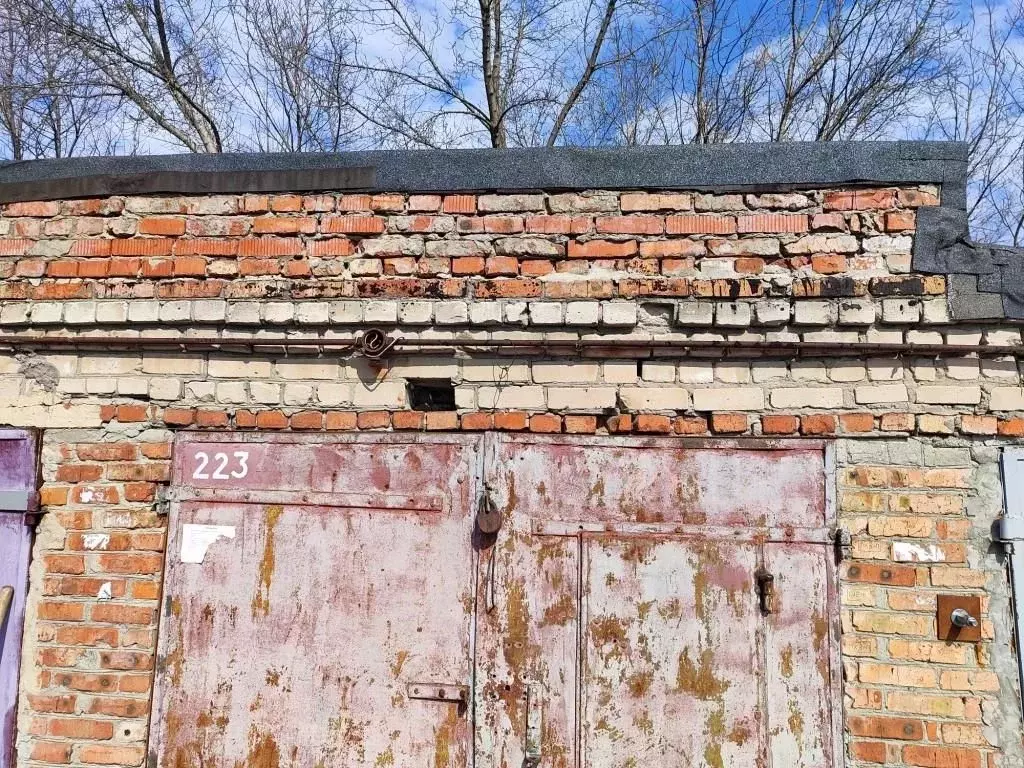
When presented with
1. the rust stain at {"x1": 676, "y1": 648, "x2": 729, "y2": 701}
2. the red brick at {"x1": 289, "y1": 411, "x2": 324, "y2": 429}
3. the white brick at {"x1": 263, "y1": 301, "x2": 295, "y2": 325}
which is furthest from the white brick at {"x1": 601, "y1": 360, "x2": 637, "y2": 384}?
the white brick at {"x1": 263, "y1": 301, "x2": 295, "y2": 325}

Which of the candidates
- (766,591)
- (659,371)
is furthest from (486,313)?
(766,591)

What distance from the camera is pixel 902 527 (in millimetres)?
2680

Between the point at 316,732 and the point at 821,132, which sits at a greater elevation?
the point at 821,132

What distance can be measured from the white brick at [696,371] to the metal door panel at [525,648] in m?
0.77

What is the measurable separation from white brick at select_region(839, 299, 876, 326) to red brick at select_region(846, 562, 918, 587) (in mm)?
896

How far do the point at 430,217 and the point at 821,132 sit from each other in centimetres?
716

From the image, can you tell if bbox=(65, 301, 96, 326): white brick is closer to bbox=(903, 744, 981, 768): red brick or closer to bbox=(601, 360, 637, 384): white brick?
bbox=(601, 360, 637, 384): white brick

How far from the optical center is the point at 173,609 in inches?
114

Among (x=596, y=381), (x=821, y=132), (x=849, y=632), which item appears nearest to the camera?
(x=849, y=632)

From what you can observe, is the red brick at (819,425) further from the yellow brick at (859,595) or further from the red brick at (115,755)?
the red brick at (115,755)

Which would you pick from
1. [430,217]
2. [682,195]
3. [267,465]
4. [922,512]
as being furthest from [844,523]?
[267,465]

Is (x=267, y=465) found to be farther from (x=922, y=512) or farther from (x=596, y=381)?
(x=922, y=512)

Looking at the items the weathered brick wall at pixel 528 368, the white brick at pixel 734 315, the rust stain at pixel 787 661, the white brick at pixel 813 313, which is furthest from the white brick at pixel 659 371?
the rust stain at pixel 787 661

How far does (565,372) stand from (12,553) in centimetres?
238
